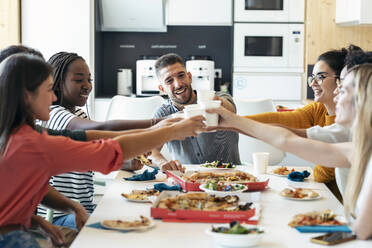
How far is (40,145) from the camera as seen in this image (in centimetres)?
166

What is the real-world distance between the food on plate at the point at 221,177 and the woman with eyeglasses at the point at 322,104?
0.38 meters

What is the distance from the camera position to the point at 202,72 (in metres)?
5.77

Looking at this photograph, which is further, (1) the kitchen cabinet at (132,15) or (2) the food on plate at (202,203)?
(1) the kitchen cabinet at (132,15)

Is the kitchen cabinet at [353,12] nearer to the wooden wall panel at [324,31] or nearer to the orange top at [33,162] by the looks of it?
the wooden wall panel at [324,31]

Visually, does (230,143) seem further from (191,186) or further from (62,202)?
(62,202)

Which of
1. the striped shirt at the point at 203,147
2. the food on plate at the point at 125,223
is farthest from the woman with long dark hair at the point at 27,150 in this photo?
the striped shirt at the point at 203,147

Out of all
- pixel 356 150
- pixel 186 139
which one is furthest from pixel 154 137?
pixel 186 139

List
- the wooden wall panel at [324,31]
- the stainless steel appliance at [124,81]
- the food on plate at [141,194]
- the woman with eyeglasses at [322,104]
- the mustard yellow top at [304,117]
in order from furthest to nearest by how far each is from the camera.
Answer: the stainless steel appliance at [124,81]
the wooden wall panel at [324,31]
the mustard yellow top at [304,117]
the woman with eyeglasses at [322,104]
the food on plate at [141,194]

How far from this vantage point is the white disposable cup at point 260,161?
8.87 feet

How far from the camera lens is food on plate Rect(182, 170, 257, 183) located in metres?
2.34

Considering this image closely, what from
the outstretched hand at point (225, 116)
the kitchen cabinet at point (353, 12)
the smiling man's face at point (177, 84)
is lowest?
the outstretched hand at point (225, 116)

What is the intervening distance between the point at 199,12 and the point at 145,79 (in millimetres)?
896

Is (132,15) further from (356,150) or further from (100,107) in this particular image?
(356,150)

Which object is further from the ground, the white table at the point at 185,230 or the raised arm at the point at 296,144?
the raised arm at the point at 296,144
